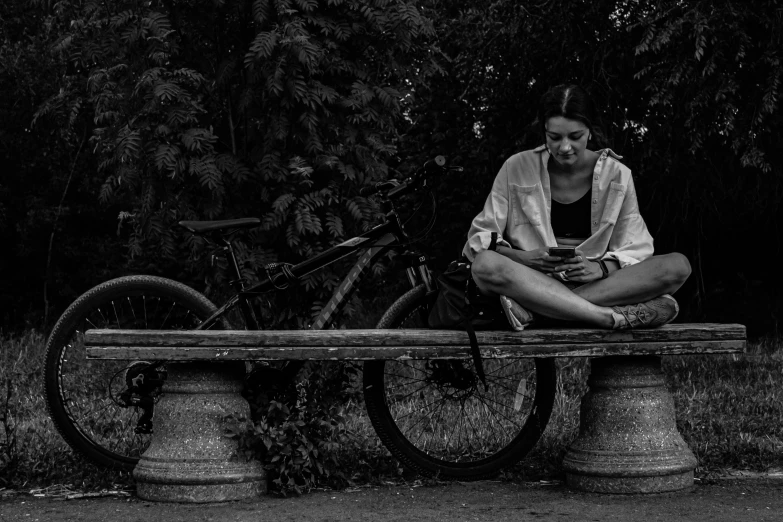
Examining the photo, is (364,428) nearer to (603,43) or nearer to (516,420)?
(516,420)

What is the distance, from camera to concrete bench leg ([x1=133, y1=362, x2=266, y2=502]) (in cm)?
448

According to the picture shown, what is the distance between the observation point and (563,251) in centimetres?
454

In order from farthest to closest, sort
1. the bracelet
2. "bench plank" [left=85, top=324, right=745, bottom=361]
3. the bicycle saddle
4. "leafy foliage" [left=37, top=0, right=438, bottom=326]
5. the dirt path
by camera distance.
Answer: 1. "leafy foliage" [left=37, top=0, right=438, bottom=326]
2. the bicycle saddle
3. the bracelet
4. "bench plank" [left=85, top=324, right=745, bottom=361]
5. the dirt path

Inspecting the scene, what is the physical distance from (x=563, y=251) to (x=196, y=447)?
182 centimetres

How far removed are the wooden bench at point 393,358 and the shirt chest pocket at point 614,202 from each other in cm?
57

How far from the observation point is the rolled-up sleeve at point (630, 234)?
15.7 ft

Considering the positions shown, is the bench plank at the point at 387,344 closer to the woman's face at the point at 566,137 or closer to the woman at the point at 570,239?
the woman at the point at 570,239

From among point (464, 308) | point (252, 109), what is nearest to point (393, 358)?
point (464, 308)

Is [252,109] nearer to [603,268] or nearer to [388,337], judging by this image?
[388,337]

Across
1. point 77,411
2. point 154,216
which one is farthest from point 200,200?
point 77,411

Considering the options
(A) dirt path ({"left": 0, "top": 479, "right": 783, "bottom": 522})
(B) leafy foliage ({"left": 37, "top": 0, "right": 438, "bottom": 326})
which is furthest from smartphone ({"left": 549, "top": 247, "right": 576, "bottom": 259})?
(B) leafy foliage ({"left": 37, "top": 0, "right": 438, "bottom": 326})

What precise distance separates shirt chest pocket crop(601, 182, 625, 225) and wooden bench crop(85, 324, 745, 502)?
57 centimetres

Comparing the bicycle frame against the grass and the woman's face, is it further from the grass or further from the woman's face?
the woman's face

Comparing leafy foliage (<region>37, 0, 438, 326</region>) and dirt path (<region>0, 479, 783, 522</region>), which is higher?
leafy foliage (<region>37, 0, 438, 326</region>)
